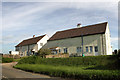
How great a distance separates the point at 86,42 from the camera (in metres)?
33.0

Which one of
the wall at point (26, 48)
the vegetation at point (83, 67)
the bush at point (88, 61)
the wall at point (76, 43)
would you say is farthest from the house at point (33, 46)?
the bush at point (88, 61)

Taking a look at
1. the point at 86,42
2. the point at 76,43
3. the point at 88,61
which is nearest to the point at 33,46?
the point at 76,43

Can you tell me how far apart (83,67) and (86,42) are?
52.7ft

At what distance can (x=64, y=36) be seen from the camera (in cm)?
3884

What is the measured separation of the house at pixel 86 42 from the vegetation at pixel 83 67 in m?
11.9

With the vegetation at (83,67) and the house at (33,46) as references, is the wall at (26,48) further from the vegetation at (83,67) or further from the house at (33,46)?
the vegetation at (83,67)

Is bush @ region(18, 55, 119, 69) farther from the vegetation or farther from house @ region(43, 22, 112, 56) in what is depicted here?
house @ region(43, 22, 112, 56)

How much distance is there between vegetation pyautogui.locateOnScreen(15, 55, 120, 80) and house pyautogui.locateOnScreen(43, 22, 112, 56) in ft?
39.1

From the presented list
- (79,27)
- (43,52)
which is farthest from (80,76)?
(79,27)

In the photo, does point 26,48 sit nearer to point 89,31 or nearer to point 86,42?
point 86,42

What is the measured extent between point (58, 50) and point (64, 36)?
429 cm

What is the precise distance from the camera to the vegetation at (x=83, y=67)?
11644 millimetres

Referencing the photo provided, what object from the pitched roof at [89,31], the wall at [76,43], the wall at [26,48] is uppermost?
the pitched roof at [89,31]

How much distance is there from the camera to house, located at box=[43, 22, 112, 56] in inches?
1205
